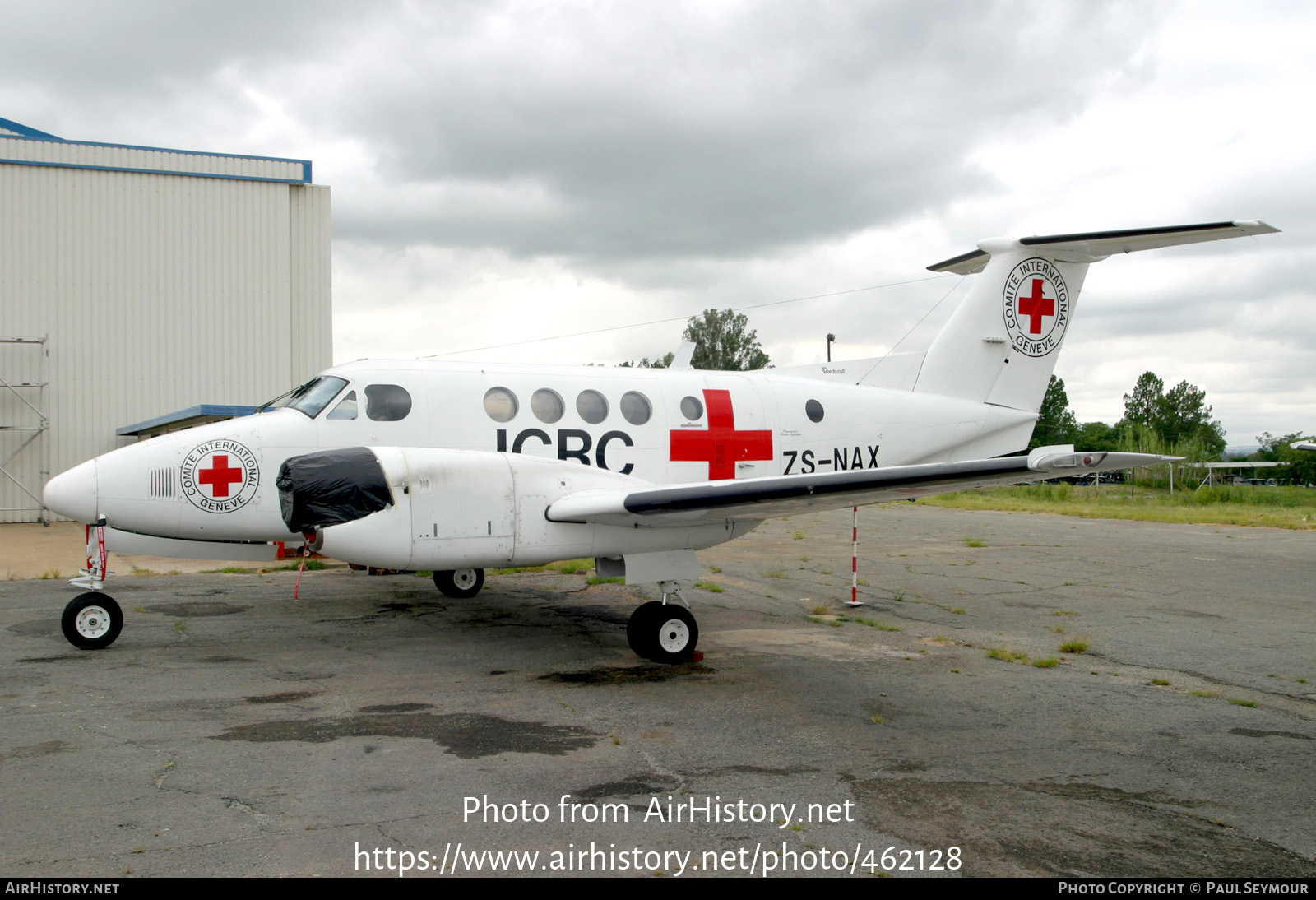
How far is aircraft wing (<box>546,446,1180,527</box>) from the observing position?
6.25 meters

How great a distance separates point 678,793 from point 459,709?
2233 millimetres

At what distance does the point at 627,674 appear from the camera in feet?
25.0

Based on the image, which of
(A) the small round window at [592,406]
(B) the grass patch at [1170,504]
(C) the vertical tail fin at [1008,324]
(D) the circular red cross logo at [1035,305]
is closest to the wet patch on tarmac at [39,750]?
(A) the small round window at [592,406]

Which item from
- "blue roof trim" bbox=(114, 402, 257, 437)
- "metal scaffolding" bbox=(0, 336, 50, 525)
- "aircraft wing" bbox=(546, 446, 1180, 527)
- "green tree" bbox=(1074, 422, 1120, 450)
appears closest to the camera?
"aircraft wing" bbox=(546, 446, 1180, 527)

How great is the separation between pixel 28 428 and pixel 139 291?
418 cm

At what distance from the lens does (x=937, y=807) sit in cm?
462

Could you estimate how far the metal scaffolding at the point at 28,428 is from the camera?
68.4 ft

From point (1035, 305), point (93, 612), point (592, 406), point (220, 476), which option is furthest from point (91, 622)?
point (1035, 305)

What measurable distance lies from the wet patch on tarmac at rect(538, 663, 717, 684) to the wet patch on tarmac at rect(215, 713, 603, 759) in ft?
4.34

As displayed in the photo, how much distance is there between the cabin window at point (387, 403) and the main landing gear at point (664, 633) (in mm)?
3088

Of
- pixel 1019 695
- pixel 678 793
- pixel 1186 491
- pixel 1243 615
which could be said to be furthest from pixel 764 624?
pixel 1186 491

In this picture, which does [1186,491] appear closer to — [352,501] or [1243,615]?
[1243,615]

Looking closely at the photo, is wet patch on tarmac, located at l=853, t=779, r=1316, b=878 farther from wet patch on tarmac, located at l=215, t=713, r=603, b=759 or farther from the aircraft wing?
the aircraft wing

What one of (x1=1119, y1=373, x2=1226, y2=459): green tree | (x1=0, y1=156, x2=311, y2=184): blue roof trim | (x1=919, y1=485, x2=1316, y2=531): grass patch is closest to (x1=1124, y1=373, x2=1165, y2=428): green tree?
(x1=1119, y1=373, x2=1226, y2=459): green tree
